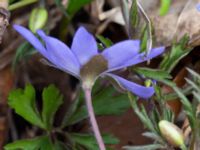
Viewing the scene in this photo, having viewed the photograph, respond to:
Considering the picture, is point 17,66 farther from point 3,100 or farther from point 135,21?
point 135,21

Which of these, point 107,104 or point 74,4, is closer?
point 107,104

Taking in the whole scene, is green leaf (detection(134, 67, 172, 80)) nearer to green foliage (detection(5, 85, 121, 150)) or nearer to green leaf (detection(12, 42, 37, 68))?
green foliage (detection(5, 85, 121, 150))

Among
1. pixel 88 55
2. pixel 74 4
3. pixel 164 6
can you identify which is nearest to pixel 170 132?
pixel 88 55

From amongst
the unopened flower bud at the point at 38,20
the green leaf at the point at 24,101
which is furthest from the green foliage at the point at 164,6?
the green leaf at the point at 24,101

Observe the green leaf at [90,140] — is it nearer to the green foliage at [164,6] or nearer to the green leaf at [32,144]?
the green leaf at [32,144]

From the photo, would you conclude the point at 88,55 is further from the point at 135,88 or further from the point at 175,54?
the point at 175,54

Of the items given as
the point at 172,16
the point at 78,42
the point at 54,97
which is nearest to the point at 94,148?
the point at 54,97

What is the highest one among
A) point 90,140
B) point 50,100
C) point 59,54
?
point 59,54
